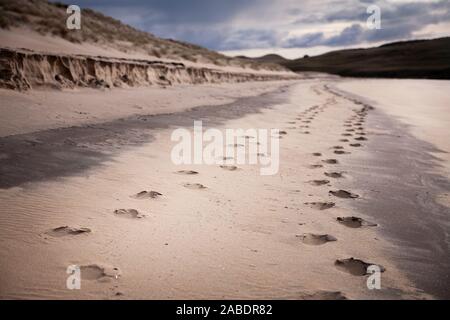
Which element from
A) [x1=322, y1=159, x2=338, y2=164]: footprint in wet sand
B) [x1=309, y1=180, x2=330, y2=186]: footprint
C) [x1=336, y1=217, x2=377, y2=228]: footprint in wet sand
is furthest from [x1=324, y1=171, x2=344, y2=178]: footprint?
[x1=336, y1=217, x2=377, y2=228]: footprint in wet sand

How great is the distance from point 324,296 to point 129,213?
173 centimetres

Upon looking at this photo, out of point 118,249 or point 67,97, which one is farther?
point 67,97

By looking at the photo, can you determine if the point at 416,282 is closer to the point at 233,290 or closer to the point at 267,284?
the point at 267,284

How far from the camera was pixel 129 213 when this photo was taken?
120 inches

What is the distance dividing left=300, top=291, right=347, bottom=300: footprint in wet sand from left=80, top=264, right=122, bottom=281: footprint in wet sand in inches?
45.1

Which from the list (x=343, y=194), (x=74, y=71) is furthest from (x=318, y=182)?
(x=74, y=71)

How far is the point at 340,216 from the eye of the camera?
3273 mm

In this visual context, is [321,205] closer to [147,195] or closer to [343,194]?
[343,194]

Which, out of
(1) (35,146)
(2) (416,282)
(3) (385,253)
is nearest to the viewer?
(2) (416,282)

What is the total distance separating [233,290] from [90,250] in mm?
1027

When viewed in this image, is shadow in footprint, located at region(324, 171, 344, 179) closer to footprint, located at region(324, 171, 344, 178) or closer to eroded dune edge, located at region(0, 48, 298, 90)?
footprint, located at region(324, 171, 344, 178)

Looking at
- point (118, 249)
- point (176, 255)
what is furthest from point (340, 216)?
point (118, 249)

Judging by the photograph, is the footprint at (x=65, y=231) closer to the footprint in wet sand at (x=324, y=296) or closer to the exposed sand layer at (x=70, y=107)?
the footprint in wet sand at (x=324, y=296)

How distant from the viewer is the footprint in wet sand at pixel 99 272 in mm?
2160
